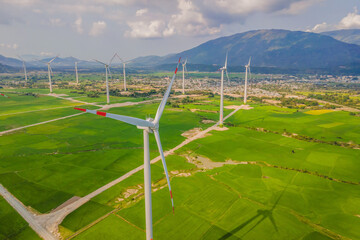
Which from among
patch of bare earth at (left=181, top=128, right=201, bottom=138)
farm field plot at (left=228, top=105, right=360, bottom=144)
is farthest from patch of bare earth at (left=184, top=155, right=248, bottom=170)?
farm field plot at (left=228, top=105, right=360, bottom=144)

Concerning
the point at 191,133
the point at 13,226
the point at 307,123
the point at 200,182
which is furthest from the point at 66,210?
the point at 307,123

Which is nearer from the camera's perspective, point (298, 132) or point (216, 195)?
point (216, 195)

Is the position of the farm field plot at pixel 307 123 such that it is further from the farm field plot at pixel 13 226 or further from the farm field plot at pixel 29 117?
the farm field plot at pixel 29 117

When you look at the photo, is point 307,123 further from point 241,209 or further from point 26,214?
point 26,214

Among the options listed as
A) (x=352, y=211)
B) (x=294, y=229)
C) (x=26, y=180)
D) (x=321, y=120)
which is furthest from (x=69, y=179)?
(x=321, y=120)

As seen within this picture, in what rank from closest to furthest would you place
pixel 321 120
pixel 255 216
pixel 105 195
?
1. pixel 255 216
2. pixel 105 195
3. pixel 321 120

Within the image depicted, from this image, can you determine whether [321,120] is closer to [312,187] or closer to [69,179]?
[312,187]

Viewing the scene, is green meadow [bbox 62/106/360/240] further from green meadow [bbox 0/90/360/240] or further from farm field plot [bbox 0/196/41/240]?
farm field plot [bbox 0/196/41/240]

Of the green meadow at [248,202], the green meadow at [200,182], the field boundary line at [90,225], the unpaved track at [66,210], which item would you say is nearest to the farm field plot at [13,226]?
the green meadow at [200,182]
